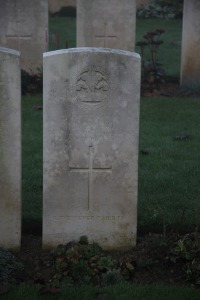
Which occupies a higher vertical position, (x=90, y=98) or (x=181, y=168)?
(x=90, y=98)

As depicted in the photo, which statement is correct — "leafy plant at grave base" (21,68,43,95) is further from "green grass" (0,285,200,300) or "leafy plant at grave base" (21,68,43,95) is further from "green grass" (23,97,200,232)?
"green grass" (0,285,200,300)

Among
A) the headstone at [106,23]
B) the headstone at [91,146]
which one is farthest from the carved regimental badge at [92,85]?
the headstone at [106,23]

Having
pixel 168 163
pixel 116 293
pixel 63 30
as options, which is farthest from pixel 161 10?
pixel 116 293

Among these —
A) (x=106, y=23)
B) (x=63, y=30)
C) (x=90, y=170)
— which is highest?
(x=106, y=23)

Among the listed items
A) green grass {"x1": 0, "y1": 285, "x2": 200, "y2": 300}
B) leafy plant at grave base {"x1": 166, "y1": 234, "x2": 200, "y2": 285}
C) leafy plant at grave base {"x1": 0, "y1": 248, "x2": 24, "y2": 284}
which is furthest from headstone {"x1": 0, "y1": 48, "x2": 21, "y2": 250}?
leafy plant at grave base {"x1": 166, "y1": 234, "x2": 200, "y2": 285}

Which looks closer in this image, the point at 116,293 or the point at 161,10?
the point at 116,293

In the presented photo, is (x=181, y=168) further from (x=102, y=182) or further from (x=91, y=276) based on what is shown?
(x=91, y=276)

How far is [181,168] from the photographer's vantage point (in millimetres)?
8266

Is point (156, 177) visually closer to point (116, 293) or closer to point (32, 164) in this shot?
point (32, 164)

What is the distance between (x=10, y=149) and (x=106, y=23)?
7517mm

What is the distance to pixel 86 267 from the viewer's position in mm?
5512

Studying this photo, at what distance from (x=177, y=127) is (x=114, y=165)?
181 inches

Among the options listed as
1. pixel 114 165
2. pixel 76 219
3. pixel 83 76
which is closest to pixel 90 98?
pixel 83 76

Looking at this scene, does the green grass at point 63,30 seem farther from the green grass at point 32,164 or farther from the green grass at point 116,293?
the green grass at point 116,293
